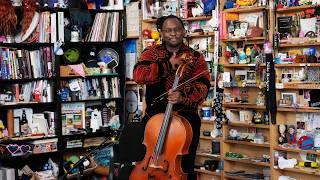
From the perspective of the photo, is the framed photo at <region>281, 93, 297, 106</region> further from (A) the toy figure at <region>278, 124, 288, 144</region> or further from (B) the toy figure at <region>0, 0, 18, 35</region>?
(B) the toy figure at <region>0, 0, 18, 35</region>

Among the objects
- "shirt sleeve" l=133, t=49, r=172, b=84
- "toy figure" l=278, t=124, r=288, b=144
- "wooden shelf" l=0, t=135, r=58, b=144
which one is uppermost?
"shirt sleeve" l=133, t=49, r=172, b=84

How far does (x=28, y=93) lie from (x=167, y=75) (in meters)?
2.53

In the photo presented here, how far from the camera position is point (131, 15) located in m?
6.33

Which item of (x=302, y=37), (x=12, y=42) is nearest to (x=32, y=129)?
(x=12, y=42)

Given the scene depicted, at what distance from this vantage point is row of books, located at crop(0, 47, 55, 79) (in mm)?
5621

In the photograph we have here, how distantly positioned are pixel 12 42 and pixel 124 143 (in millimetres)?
2387

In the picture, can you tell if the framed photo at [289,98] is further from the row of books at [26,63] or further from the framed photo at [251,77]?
the row of books at [26,63]

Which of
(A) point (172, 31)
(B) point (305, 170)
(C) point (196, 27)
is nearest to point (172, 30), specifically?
(A) point (172, 31)

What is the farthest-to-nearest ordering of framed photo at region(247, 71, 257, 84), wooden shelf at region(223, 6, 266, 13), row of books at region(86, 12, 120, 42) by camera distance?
1. row of books at region(86, 12, 120, 42)
2. framed photo at region(247, 71, 257, 84)
3. wooden shelf at region(223, 6, 266, 13)

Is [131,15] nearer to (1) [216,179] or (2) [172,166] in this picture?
(1) [216,179]

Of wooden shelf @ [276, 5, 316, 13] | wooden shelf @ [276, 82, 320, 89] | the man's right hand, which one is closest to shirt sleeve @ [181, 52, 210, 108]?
the man's right hand

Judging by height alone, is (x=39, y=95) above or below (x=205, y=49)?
below

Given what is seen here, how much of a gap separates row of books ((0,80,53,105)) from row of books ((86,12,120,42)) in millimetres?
762

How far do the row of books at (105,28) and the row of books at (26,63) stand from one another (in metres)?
0.59
